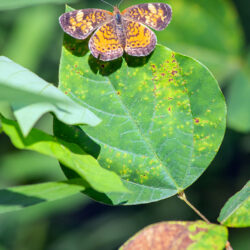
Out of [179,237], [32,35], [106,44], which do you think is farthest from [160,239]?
[32,35]

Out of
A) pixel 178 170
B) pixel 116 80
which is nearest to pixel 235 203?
pixel 178 170

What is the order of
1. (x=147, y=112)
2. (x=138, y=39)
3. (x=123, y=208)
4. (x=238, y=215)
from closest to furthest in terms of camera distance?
(x=238, y=215)
(x=147, y=112)
(x=138, y=39)
(x=123, y=208)

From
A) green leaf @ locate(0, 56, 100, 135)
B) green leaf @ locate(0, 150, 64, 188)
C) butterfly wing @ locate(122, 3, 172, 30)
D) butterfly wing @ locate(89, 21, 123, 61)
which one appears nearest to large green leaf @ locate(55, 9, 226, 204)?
butterfly wing @ locate(89, 21, 123, 61)

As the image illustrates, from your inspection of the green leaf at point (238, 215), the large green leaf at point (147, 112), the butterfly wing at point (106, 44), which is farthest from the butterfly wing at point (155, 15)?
the green leaf at point (238, 215)

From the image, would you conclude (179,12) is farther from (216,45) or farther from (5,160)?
(5,160)

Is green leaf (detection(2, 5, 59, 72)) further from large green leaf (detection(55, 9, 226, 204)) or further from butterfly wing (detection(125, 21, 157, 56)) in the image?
large green leaf (detection(55, 9, 226, 204))

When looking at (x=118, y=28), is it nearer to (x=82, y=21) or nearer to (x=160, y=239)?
(x=82, y=21)

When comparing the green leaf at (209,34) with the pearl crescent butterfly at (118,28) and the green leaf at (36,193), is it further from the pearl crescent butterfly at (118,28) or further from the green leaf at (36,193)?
the green leaf at (36,193)
